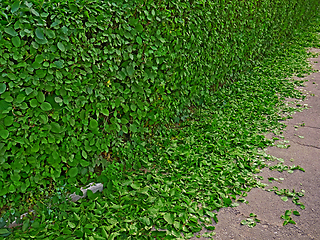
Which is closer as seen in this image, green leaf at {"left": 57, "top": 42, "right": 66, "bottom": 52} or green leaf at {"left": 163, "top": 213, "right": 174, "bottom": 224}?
green leaf at {"left": 57, "top": 42, "right": 66, "bottom": 52}

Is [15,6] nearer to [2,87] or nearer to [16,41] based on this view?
[16,41]

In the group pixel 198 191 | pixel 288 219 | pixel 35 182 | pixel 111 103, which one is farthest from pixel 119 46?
pixel 288 219

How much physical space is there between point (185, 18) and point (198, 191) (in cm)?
254

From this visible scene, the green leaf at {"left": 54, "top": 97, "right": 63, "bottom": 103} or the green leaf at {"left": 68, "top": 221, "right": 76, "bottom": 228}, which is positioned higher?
the green leaf at {"left": 54, "top": 97, "right": 63, "bottom": 103}

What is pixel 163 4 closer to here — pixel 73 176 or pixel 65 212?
pixel 73 176

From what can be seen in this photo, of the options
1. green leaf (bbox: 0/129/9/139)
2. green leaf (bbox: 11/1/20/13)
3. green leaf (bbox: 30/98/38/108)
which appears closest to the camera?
green leaf (bbox: 11/1/20/13)

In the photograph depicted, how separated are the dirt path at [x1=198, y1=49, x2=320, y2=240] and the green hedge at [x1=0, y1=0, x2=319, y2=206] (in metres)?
1.52

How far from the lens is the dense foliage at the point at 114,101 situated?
2.42 metres

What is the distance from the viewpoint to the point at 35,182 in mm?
2605

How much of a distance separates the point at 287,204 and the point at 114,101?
2264 mm

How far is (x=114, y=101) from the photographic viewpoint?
10.1 feet

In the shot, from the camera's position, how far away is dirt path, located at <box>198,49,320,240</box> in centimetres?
259

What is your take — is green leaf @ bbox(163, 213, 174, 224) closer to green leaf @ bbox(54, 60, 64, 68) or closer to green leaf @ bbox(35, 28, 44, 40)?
green leaf @ bbox(54, 60, 64, 68)

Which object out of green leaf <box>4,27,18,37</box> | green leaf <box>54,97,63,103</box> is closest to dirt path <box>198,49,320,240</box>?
green leaf <box>54,97,63,103</box>
